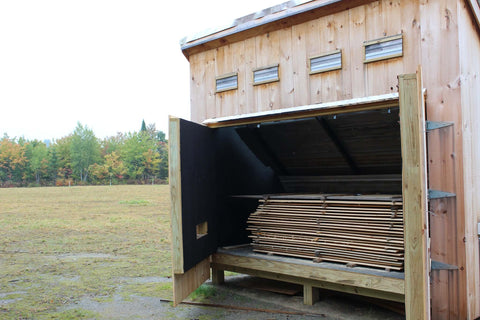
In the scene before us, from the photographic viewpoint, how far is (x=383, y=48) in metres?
4.79

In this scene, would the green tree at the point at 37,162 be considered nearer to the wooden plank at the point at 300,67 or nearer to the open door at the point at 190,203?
the open door at the point at 190,203

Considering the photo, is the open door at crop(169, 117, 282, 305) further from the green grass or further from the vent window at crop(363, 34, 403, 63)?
the vent window at crop(363, 34, 403, 63)

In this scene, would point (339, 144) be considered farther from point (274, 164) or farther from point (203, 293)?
point (203, 293)

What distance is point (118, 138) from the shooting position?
89.2 metres

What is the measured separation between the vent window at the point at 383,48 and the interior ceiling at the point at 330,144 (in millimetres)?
757

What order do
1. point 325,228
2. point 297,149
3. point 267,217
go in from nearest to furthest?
point 325,228, point 267,217, point 297,149

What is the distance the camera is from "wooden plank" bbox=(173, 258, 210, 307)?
4.53m

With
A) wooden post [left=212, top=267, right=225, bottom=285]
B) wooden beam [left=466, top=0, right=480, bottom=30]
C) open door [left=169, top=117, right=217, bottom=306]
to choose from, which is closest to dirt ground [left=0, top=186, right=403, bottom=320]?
wooden post [left=212, top=267, right=225, bottom=285]

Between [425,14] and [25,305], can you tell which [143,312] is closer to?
[25,305]

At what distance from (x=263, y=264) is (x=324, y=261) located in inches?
33.8

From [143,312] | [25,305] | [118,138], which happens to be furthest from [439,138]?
[118,138]

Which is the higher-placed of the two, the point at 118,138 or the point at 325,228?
the point at 118,138

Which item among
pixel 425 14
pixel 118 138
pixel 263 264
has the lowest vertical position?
pixel 263 264

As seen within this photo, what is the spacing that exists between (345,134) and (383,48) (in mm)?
1615
